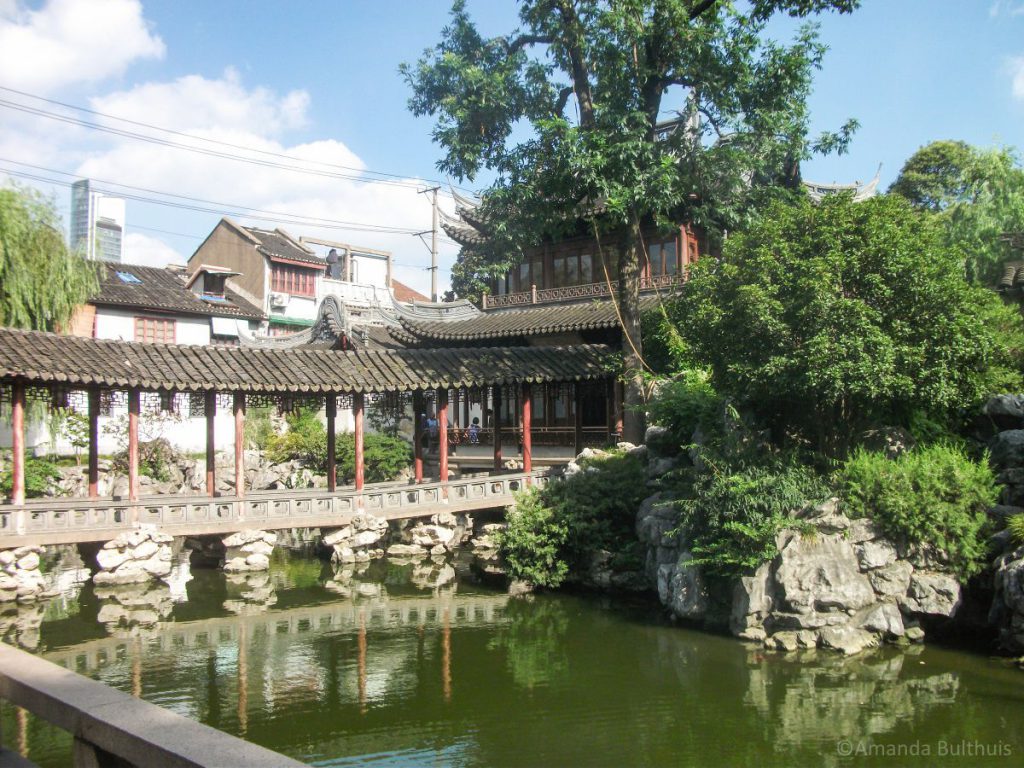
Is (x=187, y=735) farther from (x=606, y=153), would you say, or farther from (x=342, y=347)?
(x=342, y=347)

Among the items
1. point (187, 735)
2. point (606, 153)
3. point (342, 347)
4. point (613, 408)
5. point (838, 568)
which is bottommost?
point (838, 568)

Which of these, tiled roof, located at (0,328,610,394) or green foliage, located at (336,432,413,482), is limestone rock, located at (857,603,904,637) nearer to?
tiled roof, located at (0,328,610,394)

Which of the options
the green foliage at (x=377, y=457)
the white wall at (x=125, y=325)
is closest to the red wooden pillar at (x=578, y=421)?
the green foliage at (x=377, y=457)

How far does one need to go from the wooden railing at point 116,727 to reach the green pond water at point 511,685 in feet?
11.2

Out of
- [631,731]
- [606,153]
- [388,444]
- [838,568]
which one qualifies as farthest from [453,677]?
[388,444]

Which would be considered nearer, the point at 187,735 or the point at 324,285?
the point at 187,735

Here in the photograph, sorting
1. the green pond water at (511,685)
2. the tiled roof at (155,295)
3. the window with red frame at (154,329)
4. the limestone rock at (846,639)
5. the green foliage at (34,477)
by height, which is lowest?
the green pond water at (511,685)

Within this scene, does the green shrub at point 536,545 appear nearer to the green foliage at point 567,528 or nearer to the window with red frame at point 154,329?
the green foliage at point 567,528

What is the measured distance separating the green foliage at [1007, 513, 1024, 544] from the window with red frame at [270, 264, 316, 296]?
2717 cm

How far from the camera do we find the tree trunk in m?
15.0

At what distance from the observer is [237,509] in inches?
534

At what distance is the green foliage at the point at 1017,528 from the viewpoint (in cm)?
879

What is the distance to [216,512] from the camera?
44.0 ft

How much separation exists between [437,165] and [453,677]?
32.2 ft
